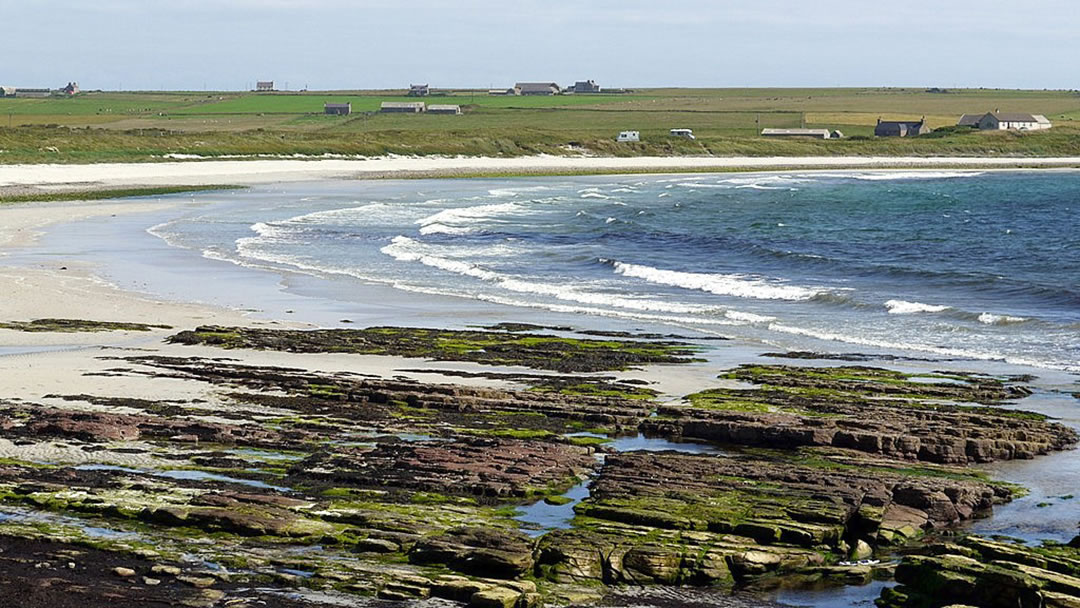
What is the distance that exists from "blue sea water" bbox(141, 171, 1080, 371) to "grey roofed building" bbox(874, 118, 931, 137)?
2740 inches

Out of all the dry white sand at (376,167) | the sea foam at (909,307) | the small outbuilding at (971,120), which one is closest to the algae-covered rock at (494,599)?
the sea foam at (909,307)

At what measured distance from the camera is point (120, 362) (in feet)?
65.8

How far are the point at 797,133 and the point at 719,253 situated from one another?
114 meters

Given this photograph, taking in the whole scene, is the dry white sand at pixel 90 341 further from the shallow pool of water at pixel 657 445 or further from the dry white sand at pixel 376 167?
the dry white sand at pixel 376 167

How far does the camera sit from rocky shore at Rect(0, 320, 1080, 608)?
10.4 m

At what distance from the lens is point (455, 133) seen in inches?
5157

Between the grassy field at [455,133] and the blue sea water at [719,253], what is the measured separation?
75.9 ft

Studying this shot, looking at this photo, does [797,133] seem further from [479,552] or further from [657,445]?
[479,552]

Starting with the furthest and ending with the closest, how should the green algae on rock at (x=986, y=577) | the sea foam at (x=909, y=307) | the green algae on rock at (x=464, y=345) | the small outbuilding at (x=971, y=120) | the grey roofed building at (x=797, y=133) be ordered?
the small outbuilding at (x=971, y=120) → the grey roofed building at (x=797, y=133) → the sea foam at (x=909, y=307) → the green algae on rock at (x=464, y=345) → the green algae on rock at (x=986, y=577)

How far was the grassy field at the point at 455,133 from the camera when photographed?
103188 mm

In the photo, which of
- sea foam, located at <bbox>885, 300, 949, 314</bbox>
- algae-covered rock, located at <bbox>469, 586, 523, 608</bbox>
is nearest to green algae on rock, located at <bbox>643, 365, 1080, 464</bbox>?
algae-covered rock, located at <bbox>469, 586, 523, 608</bbox>

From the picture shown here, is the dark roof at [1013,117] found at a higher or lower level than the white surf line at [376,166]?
higher

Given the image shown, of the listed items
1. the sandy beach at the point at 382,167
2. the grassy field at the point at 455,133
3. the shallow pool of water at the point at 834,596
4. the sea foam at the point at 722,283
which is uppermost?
the grassy field at the point at 455,133

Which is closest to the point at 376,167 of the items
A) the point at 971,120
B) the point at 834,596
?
the point at 971,120
